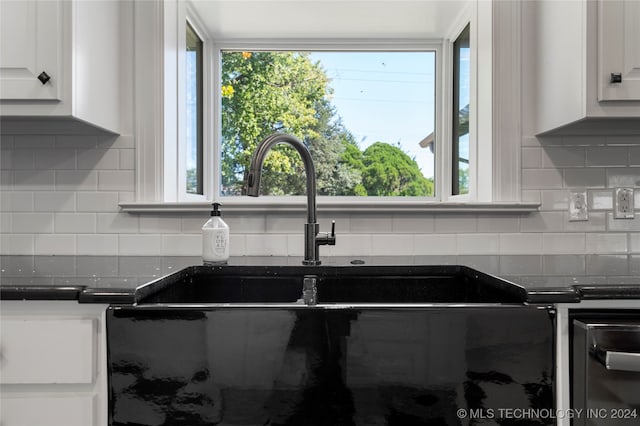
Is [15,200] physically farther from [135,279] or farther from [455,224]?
[455,224]

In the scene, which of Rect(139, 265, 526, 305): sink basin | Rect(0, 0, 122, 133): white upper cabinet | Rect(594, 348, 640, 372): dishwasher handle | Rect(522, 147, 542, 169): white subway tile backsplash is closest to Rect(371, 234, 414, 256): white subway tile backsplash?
Rect(139, 265, 526, 305): sink basin

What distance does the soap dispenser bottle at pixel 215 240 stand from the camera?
1.42m

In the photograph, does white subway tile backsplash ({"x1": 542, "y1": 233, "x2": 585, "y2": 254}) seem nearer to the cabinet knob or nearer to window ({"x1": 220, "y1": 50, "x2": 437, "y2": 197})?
window ({"x1": 220, "y1": 50, "x2": 437, "y2": 197})

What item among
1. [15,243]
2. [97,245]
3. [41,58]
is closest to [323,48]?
[41,58]

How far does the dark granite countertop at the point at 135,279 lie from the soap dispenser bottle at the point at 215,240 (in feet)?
0.19

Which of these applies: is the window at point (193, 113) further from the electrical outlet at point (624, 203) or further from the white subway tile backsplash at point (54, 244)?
the electrical outlet at point (624, 203)

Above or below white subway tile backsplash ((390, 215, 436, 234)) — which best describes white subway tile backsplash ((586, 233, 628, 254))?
below

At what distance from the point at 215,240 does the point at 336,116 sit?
2.88ft

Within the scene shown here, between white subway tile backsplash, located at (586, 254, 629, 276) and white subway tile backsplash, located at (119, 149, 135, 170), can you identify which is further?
white subway tile backsplash, located at (119, 149, 135, 170)

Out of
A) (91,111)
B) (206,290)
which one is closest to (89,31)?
(91,111)

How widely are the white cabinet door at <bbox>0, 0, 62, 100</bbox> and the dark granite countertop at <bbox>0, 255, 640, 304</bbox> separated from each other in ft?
1.63

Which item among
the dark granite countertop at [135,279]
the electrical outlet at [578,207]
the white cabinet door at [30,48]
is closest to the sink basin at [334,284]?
the dark granite countertop at [135,279]

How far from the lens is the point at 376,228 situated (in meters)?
1.63

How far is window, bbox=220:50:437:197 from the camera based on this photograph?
1.98m
